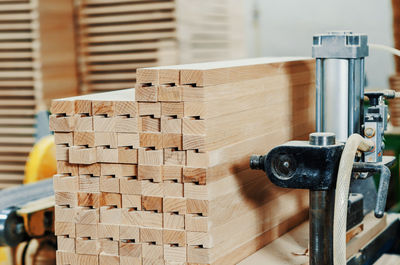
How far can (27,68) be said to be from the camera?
598 centimetres

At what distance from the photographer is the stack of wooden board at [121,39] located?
5.66m

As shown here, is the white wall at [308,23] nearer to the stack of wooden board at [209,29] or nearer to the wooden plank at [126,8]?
the stack of wooden board at [209,29]

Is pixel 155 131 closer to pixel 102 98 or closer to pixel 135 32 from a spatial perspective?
pixel 102 98

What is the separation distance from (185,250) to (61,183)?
530mm

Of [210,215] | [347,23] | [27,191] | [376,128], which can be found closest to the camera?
[210,215]

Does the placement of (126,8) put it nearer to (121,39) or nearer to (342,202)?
(121,39)

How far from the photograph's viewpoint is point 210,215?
210cm

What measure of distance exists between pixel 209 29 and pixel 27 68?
172cm

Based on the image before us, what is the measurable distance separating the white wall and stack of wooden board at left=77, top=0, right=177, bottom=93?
284 centimetres

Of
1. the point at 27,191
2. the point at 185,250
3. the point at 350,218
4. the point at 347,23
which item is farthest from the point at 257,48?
the point at 185,250

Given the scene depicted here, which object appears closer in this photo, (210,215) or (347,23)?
(210,215)

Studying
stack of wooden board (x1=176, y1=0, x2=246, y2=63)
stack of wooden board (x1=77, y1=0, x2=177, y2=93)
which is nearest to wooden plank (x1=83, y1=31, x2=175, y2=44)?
stack of wooden board (x1=77, y1=0, x2=177, y2=93)

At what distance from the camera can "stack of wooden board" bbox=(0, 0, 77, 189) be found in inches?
230

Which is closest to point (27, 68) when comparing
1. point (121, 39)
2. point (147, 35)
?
point (121, 39)
